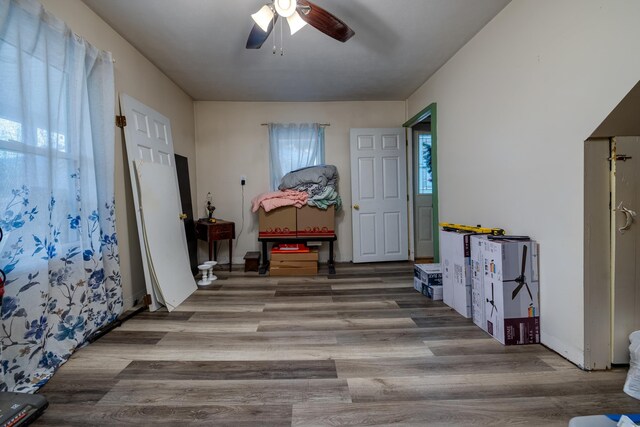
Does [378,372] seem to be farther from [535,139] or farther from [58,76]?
[58,76]

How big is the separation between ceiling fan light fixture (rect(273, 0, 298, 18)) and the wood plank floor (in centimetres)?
→ 224

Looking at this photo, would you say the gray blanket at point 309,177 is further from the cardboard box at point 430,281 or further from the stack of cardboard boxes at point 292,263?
the cardboard box at point 430,281

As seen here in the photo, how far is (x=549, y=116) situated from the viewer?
1739 mm

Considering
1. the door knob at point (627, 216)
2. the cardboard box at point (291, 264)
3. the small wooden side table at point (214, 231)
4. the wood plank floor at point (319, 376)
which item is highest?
the door knob at point (627, 216)

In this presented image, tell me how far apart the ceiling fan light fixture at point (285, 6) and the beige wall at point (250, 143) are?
7.86ft

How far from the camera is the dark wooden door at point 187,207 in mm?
3529

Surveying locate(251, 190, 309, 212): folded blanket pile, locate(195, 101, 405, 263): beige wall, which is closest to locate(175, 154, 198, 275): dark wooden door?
locate(195, 101, 405, 263): beige wall

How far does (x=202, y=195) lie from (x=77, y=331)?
2.56 meters

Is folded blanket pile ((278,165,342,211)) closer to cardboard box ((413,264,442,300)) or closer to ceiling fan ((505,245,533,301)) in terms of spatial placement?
cardboard box ((413,264,442,300))

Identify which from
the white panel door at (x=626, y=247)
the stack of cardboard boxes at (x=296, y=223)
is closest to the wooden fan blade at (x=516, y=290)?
the white panel door at (x=626, y=247)

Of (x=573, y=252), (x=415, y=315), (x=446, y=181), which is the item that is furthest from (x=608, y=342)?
(x=446, y=181)

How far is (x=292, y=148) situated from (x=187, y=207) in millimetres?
1710

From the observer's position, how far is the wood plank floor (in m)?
1.27

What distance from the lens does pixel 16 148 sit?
4.83ft
